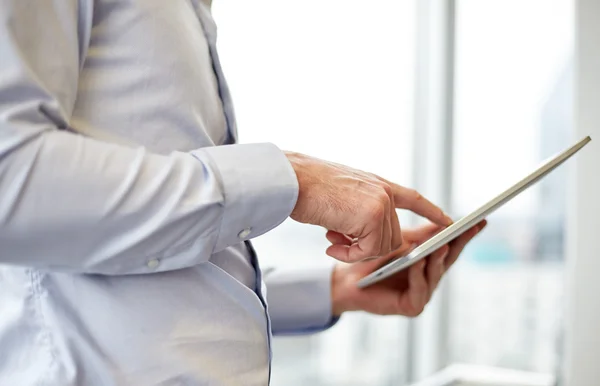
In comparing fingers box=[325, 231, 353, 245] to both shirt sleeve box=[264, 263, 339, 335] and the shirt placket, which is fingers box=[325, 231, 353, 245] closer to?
the shirt placket

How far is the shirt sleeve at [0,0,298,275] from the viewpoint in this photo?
1.52ft

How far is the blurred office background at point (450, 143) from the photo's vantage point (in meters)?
1.69

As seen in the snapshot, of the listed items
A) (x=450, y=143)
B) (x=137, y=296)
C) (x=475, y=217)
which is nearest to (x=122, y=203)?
(x=137, y=296)

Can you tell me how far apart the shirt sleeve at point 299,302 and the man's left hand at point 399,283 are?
18 millimetres

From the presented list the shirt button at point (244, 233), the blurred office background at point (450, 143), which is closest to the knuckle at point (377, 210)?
the shirt button at point (244, 233)

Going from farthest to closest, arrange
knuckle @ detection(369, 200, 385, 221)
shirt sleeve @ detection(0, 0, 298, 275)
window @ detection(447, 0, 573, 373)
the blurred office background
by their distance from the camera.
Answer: window @ detection(447, 0, 573, 373) < the blurred office background < knuckle @ detection(369, 200, 385, 221) < shirt sleeve @ detection(0, 0, 298, 275)

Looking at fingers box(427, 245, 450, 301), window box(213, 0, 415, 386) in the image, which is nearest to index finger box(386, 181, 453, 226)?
fingers box(427, 245, 450, 301)

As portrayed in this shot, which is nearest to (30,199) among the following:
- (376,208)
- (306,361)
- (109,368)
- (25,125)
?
(25,125)

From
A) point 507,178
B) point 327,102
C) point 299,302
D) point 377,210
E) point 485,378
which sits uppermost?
point 377,210

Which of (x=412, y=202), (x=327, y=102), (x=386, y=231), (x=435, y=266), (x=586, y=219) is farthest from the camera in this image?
(x=327, y=102)

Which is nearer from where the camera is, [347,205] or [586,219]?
[347,205]

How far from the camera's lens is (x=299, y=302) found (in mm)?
887

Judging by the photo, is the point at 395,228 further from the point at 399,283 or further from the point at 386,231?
the point at 399,283

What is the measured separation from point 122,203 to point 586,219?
1.29 m
